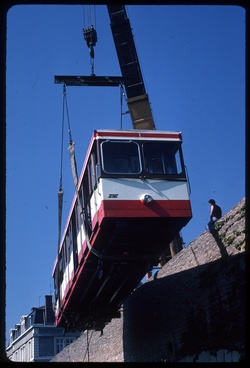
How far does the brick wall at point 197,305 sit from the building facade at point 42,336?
101 ft

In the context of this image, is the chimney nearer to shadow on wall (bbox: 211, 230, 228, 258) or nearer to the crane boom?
the crane boom

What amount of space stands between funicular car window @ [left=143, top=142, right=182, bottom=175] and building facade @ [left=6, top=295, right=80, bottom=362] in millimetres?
36582

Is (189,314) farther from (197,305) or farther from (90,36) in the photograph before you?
(90,36)

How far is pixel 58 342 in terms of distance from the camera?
47.3 metres

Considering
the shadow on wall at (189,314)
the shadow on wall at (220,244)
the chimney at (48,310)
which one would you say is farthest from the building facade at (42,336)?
the shadow on wall at (220,244)

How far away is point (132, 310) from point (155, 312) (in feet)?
6.32

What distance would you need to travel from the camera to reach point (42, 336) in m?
46.9

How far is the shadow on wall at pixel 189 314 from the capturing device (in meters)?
10.6

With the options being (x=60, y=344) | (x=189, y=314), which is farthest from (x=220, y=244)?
(x=60, y=344)

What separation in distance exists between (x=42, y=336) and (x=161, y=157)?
39.2 metres

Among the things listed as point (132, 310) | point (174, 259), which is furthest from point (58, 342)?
point (174, 259)

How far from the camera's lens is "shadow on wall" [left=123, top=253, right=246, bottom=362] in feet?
34.7

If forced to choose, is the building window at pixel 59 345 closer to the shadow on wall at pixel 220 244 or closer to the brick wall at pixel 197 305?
the brick wall at pixel 197 305
